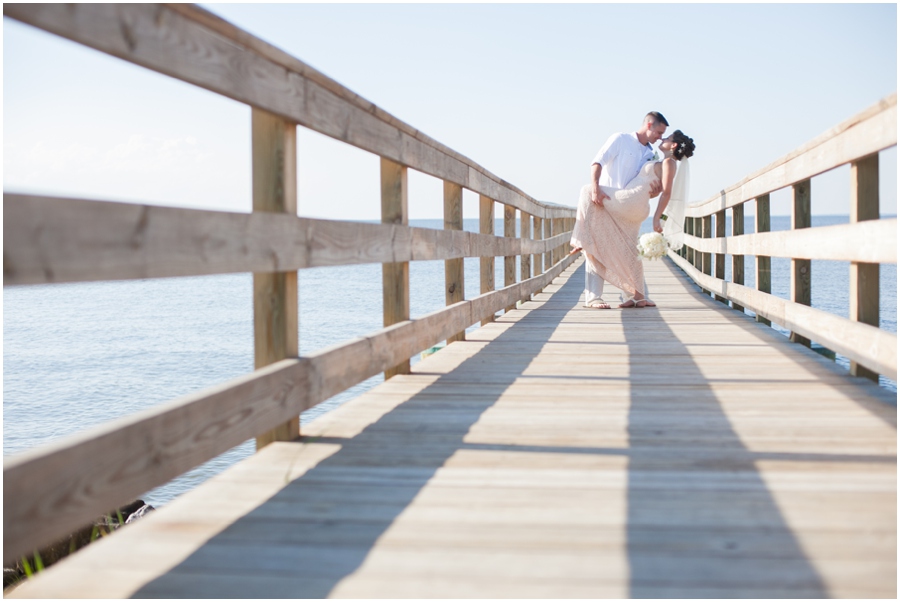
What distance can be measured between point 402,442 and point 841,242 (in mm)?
1970

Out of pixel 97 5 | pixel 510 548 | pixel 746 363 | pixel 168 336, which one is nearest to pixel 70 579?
pixel 510 548

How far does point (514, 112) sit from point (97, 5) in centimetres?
5454

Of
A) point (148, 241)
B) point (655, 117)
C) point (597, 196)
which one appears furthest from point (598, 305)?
point (148, 241)

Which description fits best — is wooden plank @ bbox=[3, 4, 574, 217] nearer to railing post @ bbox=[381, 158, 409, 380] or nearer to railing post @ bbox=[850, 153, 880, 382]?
railing post @ bbox=[381, 158, 409, 380]

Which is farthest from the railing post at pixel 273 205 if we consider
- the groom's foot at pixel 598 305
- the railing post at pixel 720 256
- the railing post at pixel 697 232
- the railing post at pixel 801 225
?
the railing post at pixel 697 232

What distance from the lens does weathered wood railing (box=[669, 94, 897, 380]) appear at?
9.82ft

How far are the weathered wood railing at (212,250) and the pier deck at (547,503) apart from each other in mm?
172

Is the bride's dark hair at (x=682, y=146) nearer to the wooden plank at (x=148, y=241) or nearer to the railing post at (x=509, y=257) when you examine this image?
the railing post at (x=509, y=257)

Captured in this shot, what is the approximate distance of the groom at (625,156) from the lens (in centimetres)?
688

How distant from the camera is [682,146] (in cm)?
696

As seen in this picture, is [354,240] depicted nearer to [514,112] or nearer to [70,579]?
[70,579]

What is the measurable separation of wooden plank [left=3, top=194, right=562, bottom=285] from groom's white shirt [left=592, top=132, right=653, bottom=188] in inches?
171

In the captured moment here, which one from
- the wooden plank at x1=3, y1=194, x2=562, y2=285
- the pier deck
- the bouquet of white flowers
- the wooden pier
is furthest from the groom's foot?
the wooden plank at x1=3, y1=194, x2=562, y2=285

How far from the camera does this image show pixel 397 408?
3156 millimetres
